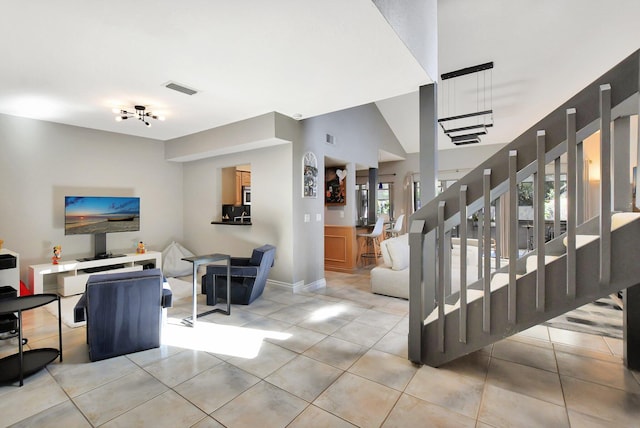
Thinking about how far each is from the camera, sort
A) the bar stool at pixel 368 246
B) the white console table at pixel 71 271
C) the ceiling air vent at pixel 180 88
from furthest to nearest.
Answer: the bar stool at pixel 368 246 → the white console table at pixel 71 271 → the ceiling air vent at pixel 180 88

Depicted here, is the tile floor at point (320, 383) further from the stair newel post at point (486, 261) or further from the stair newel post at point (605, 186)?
the stair newel post at point (605, 186)

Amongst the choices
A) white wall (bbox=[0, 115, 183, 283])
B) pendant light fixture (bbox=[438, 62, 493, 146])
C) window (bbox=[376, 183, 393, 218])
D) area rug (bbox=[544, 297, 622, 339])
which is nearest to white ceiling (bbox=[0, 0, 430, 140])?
white wall (bbox=[0, 115, 183, 283])

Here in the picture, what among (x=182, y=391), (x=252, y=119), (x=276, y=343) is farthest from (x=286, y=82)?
(x=182, y=391)

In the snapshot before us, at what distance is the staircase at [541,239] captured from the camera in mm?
1723

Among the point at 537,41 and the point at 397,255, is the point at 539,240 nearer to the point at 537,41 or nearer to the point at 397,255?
the point at 397,255

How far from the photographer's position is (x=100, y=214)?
5.07 metres

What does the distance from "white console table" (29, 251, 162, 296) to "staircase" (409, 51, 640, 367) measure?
4774 mm

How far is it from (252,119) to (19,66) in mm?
2467

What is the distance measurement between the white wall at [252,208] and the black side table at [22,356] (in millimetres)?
2794

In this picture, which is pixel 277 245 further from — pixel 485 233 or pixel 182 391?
pixel 485 233

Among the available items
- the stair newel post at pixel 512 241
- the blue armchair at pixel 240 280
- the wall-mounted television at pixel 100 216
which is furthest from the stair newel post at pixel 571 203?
the wall-mounted television at pixel 100 216

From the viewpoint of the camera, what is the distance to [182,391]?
6.86 feet

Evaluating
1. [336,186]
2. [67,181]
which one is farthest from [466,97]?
[67,181]

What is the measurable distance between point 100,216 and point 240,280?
9.80 feet
